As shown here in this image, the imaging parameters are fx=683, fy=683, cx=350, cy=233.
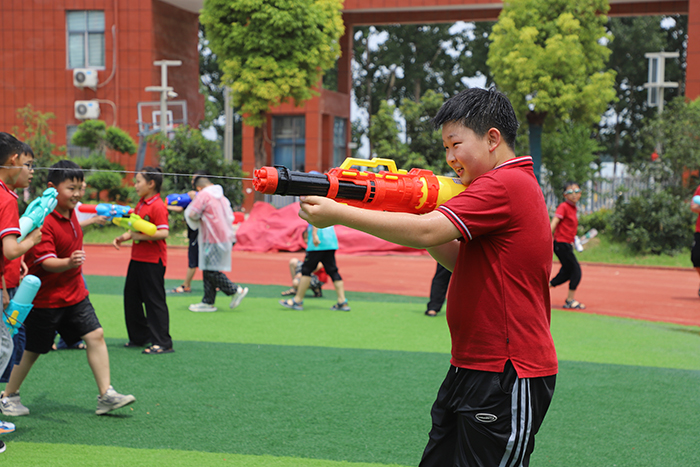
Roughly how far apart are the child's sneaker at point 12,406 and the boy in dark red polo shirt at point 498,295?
12.3ft

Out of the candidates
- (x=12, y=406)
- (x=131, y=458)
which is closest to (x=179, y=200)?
(x=12, y=406)

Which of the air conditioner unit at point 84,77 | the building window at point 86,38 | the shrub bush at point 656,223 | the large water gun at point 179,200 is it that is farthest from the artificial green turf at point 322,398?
the building window at point 86,38

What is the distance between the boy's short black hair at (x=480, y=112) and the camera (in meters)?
2.49

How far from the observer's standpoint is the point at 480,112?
2.49 meters

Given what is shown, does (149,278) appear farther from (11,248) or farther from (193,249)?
(193,249)

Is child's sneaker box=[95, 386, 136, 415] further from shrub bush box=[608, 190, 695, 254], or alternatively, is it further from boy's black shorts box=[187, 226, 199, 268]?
shrub bush box=[608, 190, 695, 254]

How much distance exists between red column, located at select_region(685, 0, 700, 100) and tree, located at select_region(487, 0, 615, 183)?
4.10 m

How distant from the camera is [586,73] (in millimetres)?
21766

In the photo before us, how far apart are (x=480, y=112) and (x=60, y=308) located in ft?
12.3

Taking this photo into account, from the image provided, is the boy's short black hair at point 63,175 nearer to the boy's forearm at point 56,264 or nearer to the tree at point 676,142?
the boy's forearm at point 56,264

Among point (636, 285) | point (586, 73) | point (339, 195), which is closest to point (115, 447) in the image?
point (339, 195)

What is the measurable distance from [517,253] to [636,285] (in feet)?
41.0

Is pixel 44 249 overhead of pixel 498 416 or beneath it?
overhead

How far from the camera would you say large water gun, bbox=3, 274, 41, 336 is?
444 centimetres
